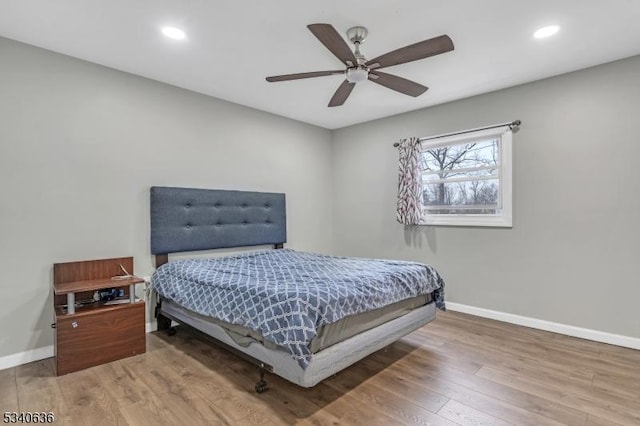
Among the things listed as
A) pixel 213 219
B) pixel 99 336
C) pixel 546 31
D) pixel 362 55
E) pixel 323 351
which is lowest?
pixel 99 336

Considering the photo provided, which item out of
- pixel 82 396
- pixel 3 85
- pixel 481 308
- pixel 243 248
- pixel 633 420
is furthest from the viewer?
pixel 243 248

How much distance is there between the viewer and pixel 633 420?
5.94 feet

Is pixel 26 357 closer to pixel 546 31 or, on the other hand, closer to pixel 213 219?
pixel 213 219

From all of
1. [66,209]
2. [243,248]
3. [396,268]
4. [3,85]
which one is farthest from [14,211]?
[396,268]

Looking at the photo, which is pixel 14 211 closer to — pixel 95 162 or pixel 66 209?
pixel 66 209

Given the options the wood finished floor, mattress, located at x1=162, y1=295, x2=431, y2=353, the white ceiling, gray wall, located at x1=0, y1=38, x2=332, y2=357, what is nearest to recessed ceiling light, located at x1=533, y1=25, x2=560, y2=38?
the white ceiling

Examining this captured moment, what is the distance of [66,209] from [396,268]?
2.78 meters

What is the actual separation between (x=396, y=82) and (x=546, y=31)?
1.12m

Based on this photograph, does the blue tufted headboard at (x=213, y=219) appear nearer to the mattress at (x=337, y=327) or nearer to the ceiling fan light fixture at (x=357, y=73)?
the mattress at (x=337, y=327)

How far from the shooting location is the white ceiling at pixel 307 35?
6.91 feet

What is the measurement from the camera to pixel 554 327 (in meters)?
3.16

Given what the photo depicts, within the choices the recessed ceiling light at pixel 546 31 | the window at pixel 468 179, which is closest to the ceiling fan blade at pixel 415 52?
the recessed ceiling light at pixel 546 31

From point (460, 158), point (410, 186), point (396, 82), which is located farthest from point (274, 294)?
point (460, 158)

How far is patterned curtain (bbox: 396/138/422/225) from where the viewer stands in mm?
4055
